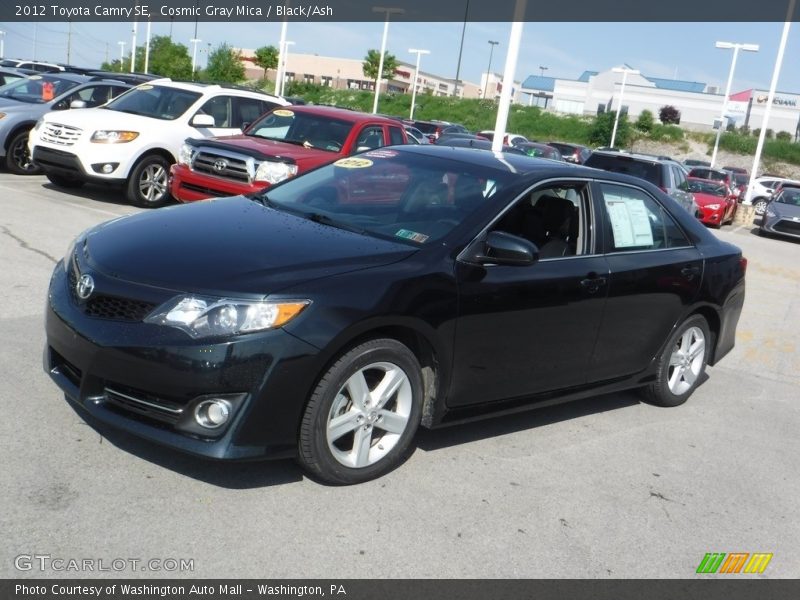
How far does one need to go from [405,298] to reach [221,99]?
996 cm

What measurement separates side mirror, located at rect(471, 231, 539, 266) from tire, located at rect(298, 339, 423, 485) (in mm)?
→ 685

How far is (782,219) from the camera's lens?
22297 millimetres

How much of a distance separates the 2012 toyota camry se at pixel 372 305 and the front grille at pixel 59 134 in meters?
7.39

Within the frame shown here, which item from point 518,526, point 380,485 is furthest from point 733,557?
point 380,485

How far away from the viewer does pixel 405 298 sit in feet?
13.8

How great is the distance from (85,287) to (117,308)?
27 cm

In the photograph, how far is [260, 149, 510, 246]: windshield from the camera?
4.79 metres

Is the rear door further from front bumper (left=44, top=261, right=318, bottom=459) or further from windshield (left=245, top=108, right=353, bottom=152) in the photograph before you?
windshield (left=245, top=108, right=353, bottom=152)

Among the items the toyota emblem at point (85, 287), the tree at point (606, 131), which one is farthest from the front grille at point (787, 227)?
the tree at point (606, 131)

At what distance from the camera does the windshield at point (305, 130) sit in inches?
454

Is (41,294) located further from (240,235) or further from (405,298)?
(405,298)

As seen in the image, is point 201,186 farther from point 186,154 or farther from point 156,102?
point 156,102

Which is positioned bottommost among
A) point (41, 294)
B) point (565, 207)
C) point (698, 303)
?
point (41, 294)

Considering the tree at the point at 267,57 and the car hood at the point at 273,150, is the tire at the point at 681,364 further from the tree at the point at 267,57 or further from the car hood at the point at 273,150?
the tree at the point at 267,57
